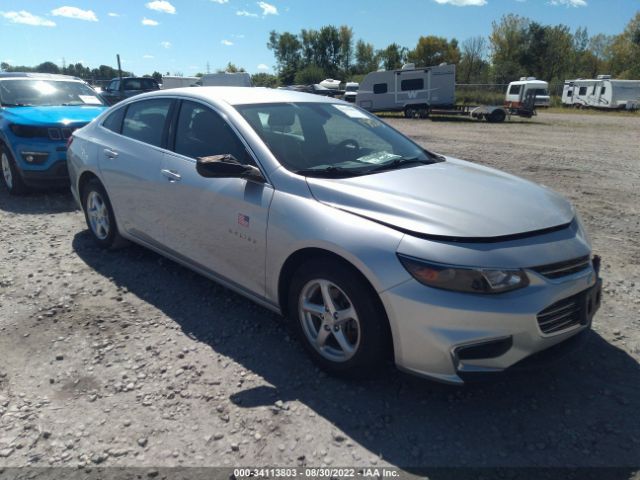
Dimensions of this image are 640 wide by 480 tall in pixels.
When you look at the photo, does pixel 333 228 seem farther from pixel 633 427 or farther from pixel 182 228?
pixel 633 427

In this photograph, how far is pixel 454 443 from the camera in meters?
2.38

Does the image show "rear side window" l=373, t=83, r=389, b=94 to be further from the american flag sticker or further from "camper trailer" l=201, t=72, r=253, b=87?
the american flag sticker

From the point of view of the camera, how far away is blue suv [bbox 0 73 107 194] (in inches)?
257

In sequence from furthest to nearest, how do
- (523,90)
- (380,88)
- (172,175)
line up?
(523,90), (380,88), (172,175)

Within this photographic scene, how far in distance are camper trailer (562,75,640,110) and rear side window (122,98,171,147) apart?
39046mm

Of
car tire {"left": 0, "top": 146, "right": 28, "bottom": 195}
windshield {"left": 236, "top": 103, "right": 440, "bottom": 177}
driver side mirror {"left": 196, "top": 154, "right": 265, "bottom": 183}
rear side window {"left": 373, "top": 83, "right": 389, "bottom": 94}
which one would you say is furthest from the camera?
rear side window {"left": 373, "top": 83, "right": 389, "bottom": 94}

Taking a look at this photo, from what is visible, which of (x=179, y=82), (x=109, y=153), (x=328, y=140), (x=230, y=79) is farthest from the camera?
(x=179, y=82)

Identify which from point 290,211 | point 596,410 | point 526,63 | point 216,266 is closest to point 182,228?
point 216,266

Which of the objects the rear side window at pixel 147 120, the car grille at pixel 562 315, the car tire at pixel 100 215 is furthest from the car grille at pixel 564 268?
the car tire at pixel 100 215

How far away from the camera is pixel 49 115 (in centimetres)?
680

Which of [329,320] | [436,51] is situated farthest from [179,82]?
[436,51]

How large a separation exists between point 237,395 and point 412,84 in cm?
2720

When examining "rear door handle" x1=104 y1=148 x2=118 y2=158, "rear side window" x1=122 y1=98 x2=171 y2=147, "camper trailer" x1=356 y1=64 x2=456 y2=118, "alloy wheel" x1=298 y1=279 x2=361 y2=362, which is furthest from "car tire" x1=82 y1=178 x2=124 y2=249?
"camper trailer" x1=356 y1=64 x2=456 y2=118

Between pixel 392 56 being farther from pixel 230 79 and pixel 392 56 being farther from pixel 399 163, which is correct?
pixel 399 163
